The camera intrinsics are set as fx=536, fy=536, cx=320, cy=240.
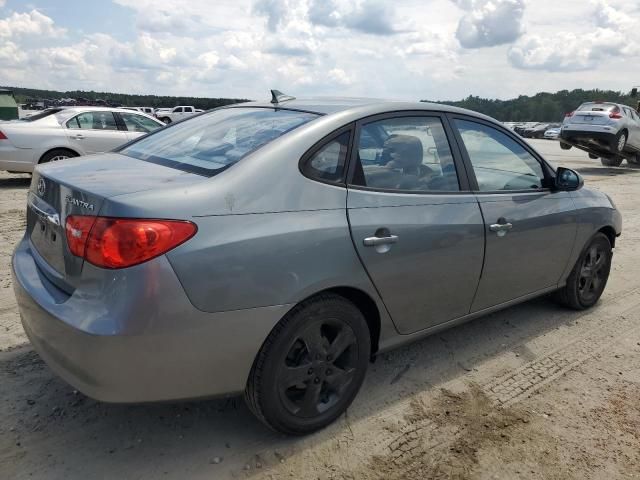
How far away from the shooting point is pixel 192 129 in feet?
10.6

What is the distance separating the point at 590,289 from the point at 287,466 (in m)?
3.20

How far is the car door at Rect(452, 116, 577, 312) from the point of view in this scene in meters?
3.36

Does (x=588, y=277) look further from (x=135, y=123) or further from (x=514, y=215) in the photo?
(x=135, y=123)

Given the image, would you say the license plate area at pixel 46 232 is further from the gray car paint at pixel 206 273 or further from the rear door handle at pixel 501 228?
the rear door handle at pixel 501 228

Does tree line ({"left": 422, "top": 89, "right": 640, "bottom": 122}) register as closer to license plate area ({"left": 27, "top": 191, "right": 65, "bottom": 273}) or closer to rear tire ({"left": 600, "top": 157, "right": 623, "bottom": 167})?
rear tire ({"left": 600, "top": 157, "right": 623, "bottom": 167})

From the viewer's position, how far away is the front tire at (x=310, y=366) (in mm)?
2420

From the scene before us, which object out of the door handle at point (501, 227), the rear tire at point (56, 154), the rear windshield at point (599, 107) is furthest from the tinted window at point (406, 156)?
the rear windshield at point (599, 107)

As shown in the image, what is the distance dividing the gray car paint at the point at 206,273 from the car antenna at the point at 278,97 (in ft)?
1.61

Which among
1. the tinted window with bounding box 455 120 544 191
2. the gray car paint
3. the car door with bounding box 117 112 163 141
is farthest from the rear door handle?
the car door with bounding box 117 112 163 141

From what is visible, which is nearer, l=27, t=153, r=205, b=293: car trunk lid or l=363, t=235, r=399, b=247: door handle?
l=27, t=153, r=205, b=293: car trunk lid

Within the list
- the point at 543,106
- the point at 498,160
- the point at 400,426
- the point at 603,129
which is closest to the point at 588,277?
the point at 498,160

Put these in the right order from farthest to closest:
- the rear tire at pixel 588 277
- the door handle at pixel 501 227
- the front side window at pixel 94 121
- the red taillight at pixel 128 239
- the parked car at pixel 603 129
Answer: the parked car at pixel 603 129
the front side window at pixel 94 121
the rear tire at pixel 588 277
the door handle at pixel 501 227
the red taillight at pixel 128 239

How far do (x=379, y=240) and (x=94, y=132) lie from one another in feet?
29.4

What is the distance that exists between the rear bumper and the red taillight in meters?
0.06
